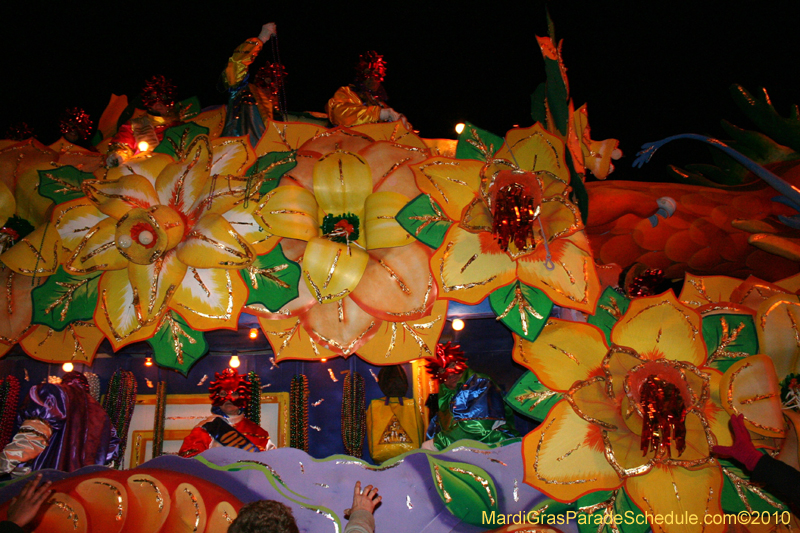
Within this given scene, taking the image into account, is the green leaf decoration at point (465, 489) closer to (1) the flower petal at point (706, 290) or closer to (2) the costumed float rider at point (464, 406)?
(2) the costumed float rider at point (464, 406)

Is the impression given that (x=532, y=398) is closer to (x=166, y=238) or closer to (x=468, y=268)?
(x=468, y=268)

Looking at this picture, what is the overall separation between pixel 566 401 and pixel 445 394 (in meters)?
0.52

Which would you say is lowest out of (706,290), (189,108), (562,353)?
(562,353)

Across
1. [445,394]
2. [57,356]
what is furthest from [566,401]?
[57,356]

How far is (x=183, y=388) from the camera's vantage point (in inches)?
120

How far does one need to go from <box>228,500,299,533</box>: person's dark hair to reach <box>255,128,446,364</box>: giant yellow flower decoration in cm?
60

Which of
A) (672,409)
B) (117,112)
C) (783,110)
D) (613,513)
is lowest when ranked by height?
(613,513)

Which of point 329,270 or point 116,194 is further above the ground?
point 116,194

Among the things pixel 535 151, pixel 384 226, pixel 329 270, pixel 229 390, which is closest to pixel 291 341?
pixel 329 270

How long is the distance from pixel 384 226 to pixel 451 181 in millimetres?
285

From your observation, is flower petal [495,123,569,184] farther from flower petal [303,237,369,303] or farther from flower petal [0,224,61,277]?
flower petal [0,224,61,277]

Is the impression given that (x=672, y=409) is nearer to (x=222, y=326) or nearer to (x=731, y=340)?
(x=731, y=340)

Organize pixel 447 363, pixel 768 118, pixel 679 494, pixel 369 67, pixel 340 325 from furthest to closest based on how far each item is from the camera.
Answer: pixel 768 118 < pixel 369 67 < pixel 447 363 < pixel 340 325 < pixel 679 494

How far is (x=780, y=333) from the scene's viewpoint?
2.00m
